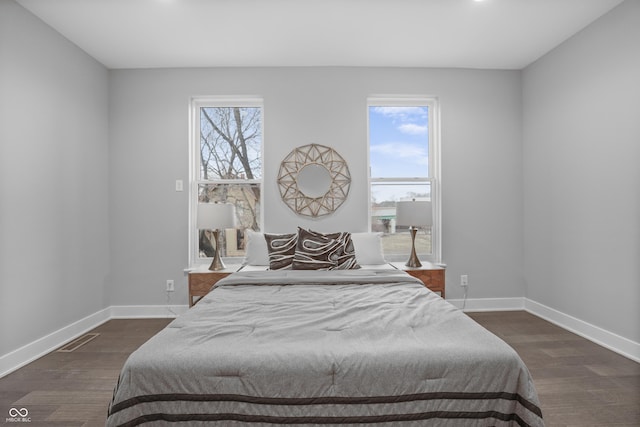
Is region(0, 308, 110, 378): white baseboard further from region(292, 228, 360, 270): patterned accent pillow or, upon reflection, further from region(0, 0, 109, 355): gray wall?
region(292, 228, 360, 270): patterned accent pillow

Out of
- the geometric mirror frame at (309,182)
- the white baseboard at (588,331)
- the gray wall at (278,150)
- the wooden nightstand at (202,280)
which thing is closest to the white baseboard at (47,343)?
the gray wall at (278,150)

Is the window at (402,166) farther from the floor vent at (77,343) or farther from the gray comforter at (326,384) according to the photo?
the floor vent at (77,343)

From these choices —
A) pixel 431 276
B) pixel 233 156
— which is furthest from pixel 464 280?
pixel 233 156

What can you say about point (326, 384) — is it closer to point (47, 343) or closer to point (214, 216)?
point (214, 216)

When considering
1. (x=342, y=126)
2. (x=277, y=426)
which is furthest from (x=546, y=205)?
(x=277, y=426)

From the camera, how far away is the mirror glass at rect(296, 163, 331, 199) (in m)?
A: 3.88

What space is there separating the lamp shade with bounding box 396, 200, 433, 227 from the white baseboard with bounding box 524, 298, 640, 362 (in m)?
1.52

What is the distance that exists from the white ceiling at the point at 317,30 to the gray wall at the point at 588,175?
0.96 feet

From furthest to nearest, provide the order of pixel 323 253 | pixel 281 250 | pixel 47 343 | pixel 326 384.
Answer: pixel 281 250
pixel 323 253
pixel 47 343
pixel 326 384

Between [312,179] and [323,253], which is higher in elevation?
[312,179]

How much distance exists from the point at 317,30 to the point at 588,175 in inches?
105

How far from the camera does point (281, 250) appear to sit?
10.6ft

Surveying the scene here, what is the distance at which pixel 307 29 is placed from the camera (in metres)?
3.09

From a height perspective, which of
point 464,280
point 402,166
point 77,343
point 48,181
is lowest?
point 77,343
